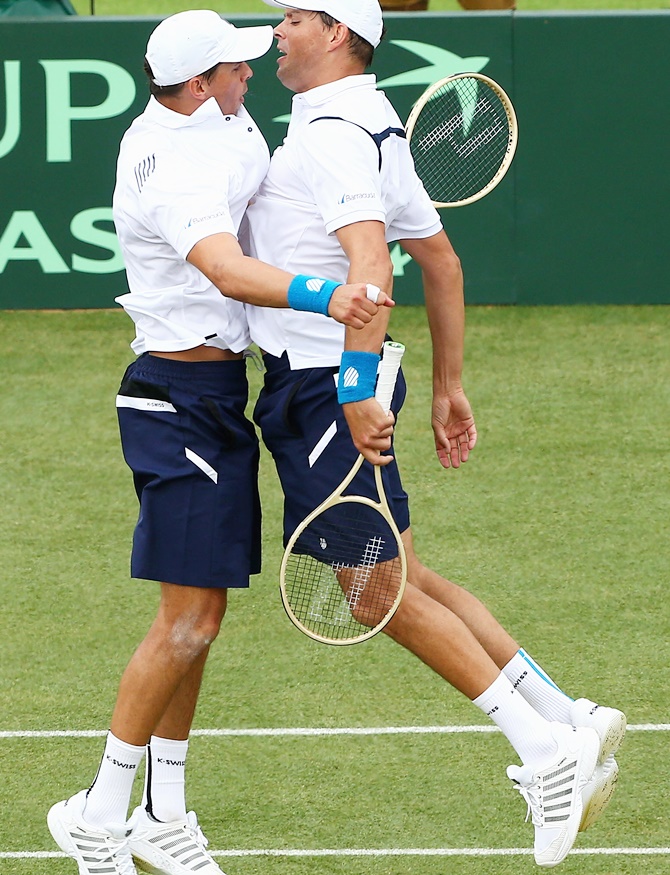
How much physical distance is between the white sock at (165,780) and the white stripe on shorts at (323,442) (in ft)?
3.04

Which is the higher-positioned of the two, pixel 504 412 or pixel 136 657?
pixel 136 657

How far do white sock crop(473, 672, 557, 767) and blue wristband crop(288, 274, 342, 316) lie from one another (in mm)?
1161

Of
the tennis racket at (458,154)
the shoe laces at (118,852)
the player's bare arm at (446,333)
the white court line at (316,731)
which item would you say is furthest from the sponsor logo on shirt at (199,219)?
the tennis racket at (458,154)

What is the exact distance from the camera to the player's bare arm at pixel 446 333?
14.9 ft

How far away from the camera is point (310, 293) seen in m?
3.76

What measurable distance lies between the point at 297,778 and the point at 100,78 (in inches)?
250

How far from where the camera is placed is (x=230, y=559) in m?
4.28

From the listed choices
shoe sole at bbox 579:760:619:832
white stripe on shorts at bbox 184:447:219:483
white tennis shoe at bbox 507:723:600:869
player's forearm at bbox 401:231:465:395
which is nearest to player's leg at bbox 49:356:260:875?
white stripe on shorts at bbox 184:447:219:483

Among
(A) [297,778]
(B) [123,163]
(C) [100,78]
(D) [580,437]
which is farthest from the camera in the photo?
(C) [100,78]

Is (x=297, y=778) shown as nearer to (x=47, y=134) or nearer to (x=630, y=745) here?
(x=630, y=745)

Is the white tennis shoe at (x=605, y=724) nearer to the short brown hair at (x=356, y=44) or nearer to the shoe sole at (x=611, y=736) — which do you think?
the shoe sole at (x=611, y=736)

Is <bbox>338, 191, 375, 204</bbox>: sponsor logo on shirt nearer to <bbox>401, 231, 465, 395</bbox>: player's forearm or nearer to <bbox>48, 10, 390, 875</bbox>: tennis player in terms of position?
<bbox>48, 10, 390, 875</bbox>: tennis player

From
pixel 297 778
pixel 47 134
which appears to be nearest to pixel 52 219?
pixel 47 134

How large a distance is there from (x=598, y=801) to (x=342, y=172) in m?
1.81
